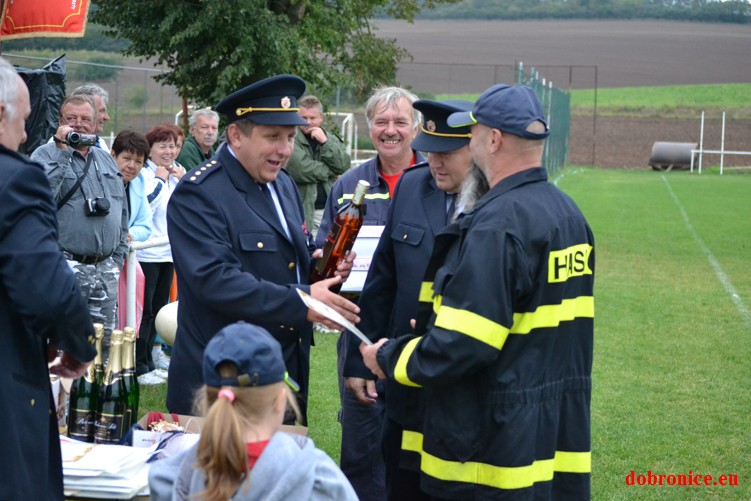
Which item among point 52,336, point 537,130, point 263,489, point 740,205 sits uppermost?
point 537,130

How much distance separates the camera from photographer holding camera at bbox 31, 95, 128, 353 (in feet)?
20.9

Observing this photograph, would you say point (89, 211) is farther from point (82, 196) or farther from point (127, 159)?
point (127, 159)

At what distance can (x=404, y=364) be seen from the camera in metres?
3.39

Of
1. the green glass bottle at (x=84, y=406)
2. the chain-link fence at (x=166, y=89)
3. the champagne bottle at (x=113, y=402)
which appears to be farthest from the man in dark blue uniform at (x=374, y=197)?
the chain-link fence at (x=166, y=89)

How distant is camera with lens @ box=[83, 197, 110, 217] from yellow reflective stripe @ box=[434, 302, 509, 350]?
12.7 feet

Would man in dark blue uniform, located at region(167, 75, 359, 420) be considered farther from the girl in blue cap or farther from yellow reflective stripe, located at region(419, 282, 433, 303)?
the girl in blue cap

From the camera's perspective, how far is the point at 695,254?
16.4 meters

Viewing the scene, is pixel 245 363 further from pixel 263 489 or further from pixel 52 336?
pixel 52 336

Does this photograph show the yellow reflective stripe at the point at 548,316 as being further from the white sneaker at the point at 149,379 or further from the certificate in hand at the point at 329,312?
the white sneaker at the point at 149,379

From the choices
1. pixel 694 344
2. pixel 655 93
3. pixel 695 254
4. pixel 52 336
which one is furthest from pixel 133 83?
pixel 655 93

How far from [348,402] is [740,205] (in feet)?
72.0

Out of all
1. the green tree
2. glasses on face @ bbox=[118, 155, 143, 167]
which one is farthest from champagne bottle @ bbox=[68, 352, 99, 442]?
the green tree

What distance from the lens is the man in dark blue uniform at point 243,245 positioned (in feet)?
12.7

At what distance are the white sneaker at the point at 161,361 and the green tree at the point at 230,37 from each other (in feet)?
27.0
